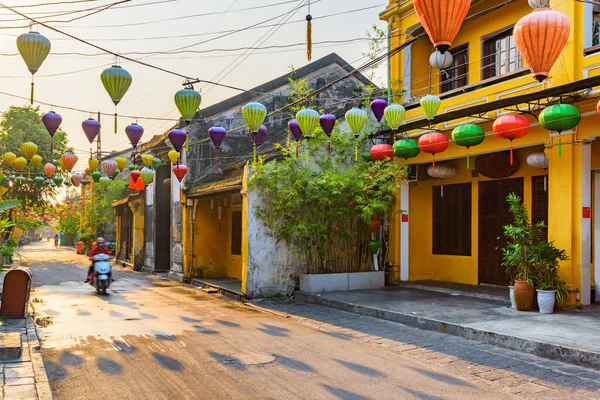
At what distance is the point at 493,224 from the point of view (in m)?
13.2

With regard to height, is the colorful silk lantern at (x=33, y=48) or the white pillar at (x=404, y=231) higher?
the colorful silk lantern at (x=33, y=48)

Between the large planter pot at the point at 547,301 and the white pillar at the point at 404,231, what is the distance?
501cm

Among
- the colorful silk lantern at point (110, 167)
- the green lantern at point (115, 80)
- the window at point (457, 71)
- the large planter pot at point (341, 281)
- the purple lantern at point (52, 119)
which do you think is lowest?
the large planter pot at point (341, 281)

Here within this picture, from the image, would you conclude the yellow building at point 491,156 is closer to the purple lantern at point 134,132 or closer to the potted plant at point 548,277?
the potted plant at point 548,277

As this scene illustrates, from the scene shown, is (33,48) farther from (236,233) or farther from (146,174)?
(236,233)

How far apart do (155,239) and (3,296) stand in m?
12.0

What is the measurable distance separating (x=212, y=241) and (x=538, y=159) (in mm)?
11402

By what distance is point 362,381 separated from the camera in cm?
594

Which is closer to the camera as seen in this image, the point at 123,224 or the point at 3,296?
the point at 3,296

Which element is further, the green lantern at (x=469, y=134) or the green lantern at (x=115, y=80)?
the green lantern at (x=469, y=134)

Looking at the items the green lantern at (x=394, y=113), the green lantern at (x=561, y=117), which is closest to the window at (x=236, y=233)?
the green lantern at (x=394, y=113)

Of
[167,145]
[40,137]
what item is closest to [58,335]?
[167,145]

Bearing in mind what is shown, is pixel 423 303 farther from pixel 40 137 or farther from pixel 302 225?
pixel 40 137

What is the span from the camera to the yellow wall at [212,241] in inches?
720
